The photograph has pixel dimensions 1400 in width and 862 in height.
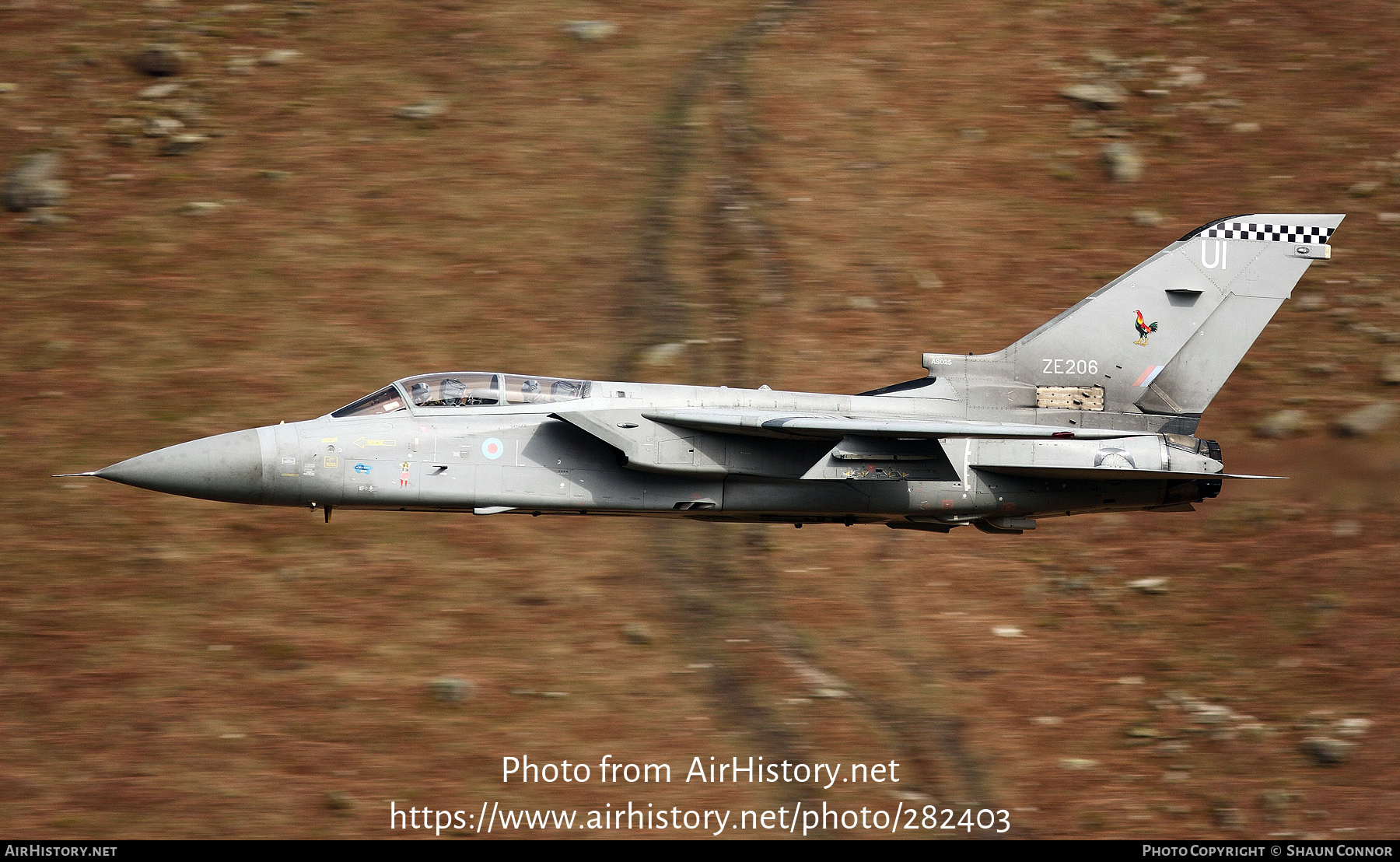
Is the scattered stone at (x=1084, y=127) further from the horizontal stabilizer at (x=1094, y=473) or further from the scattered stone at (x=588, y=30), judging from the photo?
the horizontal stabilizer at (x=1094, y=473)

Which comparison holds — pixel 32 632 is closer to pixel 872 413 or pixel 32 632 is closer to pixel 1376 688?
pixel 872 413

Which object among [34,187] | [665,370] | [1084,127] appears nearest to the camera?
[665,370]

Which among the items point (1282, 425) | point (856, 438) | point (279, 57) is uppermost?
point (279, 57)

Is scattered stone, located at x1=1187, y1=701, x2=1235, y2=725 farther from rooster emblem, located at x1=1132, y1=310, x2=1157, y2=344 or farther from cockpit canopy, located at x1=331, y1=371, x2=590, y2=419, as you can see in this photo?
cockpit canopy, located at x1=331, y1=371, x2=590, y2=419

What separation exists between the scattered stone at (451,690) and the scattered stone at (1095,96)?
2399cm

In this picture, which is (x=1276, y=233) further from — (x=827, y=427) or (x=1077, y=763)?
(x=1077, y=763)

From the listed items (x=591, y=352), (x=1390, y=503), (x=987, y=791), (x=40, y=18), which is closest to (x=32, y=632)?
(x=591, y=352)

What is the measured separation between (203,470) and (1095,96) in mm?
27786

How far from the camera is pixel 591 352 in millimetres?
29547

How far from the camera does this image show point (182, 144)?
34.4 metres

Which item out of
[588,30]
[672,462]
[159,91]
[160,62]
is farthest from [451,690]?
[160,62]

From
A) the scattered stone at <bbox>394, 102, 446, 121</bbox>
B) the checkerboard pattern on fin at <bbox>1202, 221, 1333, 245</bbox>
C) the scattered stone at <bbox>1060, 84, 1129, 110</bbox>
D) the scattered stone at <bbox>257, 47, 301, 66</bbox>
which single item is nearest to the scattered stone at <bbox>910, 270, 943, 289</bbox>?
the scattered stone at <bbox>1060, 84, 1129, 110</bbox>

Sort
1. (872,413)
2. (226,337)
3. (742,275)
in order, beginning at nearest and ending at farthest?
(872,413) → (226,337) → (742,275)
